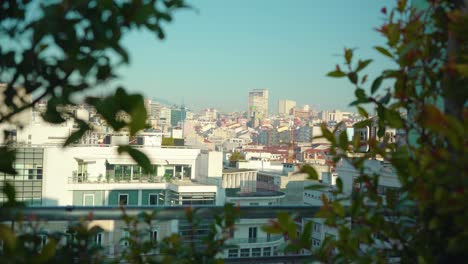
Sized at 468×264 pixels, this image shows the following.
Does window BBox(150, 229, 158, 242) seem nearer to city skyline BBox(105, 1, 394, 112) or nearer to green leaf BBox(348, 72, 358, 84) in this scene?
green leaf BBox(348, 72, 358, 84)

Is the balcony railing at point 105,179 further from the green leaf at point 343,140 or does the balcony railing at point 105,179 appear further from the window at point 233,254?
the green leaf at point 343,140

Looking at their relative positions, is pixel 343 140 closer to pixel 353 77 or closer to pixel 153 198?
pixel 353 77

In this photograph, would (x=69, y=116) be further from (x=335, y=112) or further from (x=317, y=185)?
(x=335, y=112)

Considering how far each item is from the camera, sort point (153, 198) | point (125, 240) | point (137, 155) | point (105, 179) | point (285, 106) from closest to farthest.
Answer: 1. point (137, 155)
2. point (125, 240)
3. point (105, 179)
4. point (153, 198)
5. point (285, 106)

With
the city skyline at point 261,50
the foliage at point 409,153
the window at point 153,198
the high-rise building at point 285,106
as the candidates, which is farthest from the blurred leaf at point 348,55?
the high-rise building at point 285,106

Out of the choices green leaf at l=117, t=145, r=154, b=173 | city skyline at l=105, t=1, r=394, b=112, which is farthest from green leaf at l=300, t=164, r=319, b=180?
city skyline at l=105, t=1, r=394, b=112

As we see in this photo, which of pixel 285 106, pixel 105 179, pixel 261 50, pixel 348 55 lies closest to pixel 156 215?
pixel 348 55
